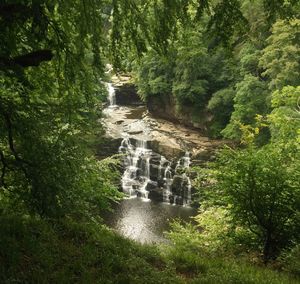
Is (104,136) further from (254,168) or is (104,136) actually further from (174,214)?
(254,168)

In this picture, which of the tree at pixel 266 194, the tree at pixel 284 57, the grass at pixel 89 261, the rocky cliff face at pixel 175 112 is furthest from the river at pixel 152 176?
the grass at pixel 89 261

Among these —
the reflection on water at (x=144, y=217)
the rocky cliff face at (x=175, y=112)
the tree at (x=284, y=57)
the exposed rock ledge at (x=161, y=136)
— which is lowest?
the reflection on water at (x=144, y=217)

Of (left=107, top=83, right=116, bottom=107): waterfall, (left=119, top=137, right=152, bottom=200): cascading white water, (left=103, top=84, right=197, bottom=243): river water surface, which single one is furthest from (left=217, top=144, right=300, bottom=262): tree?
(left=107, top=83, right=116, bottom=107): waterfall

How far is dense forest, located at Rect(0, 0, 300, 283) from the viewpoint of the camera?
4.19m


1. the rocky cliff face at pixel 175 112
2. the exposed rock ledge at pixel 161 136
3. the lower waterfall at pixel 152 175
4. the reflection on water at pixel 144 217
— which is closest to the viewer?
the reflection on water at pixel 144 217

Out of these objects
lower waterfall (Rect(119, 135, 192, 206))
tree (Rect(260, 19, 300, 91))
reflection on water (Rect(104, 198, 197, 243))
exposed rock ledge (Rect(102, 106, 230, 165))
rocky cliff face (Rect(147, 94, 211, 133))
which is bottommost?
reflection on water (Rect(104, 198, 197, 243))

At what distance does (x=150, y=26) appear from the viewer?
450 cm

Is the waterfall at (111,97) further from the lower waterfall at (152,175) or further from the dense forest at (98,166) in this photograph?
the dense forest at (98,166)

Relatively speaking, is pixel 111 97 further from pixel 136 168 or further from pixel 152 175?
pixel 152 175

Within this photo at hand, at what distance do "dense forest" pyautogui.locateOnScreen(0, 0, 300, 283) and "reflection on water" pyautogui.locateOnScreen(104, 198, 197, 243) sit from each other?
24.4 ft

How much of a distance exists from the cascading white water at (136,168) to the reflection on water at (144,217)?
130cm

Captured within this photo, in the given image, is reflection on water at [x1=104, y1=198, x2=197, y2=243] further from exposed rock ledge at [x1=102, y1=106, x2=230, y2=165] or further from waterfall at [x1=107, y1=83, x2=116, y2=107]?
waterfall at [x1=107, y1=83, x2=116, y2=107]

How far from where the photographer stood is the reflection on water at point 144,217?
18.2m

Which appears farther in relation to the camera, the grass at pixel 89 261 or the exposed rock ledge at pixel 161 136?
the exposed rock ledge at pixel 161 136
